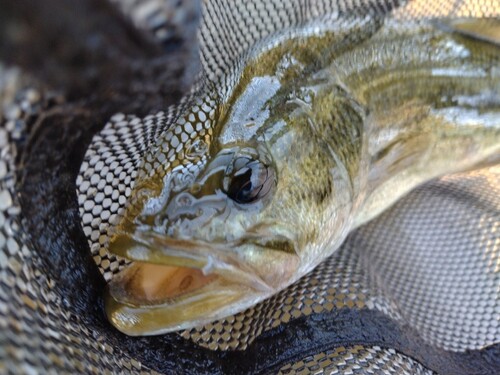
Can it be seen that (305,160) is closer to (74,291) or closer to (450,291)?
(74,291)

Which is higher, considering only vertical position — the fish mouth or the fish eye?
the fish eye

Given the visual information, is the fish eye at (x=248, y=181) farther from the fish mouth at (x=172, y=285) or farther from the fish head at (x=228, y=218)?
the fish mouth at (x=172, y=285)

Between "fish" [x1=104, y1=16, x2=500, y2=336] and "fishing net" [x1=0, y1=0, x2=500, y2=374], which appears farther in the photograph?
"fish" [x1=104, y1=16, x2=500, y2=336]

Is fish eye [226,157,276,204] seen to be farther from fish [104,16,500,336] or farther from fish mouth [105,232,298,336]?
fish mouth [105,232,298,336]

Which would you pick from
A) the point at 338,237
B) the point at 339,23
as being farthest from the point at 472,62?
the point at 338,237

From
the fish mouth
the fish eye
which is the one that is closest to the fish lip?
the fish mouth

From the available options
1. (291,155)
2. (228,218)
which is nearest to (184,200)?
(228,218)

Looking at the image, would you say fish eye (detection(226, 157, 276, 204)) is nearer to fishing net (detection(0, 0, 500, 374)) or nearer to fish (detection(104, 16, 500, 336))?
fish (detection(104, 16, 500, 336))
